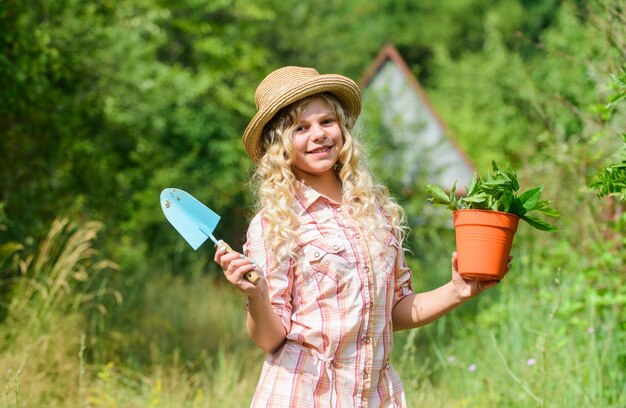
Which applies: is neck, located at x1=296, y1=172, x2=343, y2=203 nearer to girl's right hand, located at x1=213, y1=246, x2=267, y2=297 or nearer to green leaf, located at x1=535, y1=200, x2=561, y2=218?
girl's right hand, located at x1=213, y1=246, x2=267, y2=297

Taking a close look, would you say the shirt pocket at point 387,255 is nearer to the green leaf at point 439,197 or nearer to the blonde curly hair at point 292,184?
the blonde curly hair at point 292,184

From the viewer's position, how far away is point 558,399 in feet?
12.8

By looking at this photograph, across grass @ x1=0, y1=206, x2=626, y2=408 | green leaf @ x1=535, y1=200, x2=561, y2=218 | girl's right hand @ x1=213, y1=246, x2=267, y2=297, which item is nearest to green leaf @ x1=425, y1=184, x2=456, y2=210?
green leaf @ x1=535, y1=200, x2=561, y2=218

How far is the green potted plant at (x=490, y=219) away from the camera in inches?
100.0

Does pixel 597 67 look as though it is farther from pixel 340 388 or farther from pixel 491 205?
pixel 340 388

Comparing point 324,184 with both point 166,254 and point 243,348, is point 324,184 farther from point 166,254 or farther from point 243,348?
point 166,254

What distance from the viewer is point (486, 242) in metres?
2.53

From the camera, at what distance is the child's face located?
2.75 m

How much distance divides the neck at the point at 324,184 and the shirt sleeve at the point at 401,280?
27 centimetres

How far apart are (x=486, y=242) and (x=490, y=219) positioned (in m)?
0.07

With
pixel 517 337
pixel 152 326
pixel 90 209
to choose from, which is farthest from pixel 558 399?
pixel 90 209

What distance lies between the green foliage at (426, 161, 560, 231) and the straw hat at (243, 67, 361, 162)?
45cm

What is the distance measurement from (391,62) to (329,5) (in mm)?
3504

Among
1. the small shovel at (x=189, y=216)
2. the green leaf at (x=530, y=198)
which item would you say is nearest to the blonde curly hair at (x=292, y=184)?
the small shovel at (x=189, y=216)
